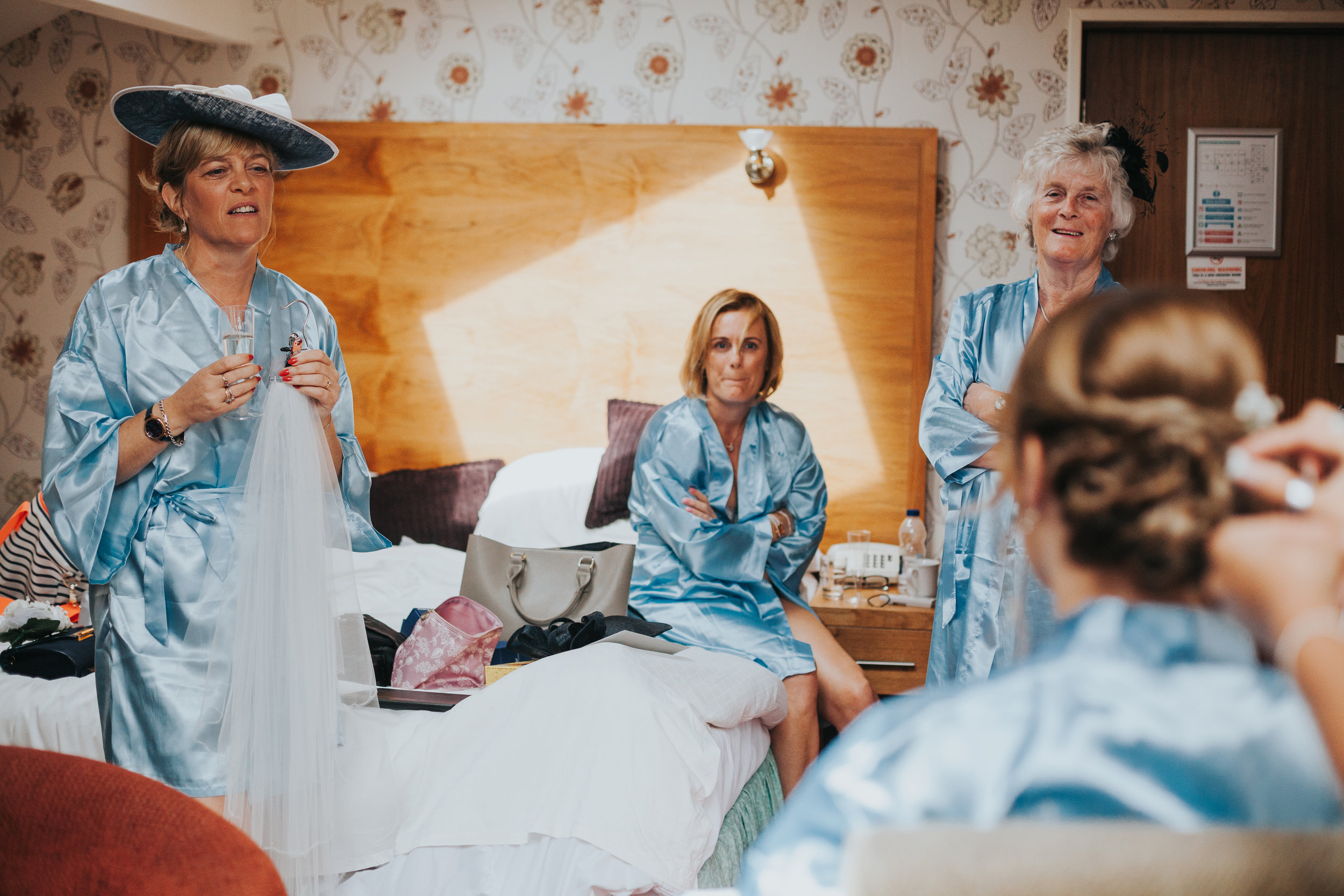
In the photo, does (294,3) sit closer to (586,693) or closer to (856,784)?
(586,693)

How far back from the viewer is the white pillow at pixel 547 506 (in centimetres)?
296

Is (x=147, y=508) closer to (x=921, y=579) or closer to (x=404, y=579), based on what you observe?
(x=404, y=579)

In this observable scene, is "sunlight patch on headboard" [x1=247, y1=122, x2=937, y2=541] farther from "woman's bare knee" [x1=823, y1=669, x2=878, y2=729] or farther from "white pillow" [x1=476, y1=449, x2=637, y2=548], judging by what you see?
"woman's bare knee" [x1=823, y1=669, x2=878, y2=729]

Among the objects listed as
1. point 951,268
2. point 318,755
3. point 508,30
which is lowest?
point 318,755

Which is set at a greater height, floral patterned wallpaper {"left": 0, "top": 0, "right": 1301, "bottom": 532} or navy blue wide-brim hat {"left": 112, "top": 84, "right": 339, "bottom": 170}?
floral patterned wallpaper {"left": 0, "top": 0, "right": 1301, "bottom": 532}

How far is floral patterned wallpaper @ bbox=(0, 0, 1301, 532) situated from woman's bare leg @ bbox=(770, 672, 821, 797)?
48.2 inches

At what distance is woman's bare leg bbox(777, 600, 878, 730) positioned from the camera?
2406mm

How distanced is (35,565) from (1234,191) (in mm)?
3602

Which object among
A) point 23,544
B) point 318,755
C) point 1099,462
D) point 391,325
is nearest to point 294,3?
point 391,325

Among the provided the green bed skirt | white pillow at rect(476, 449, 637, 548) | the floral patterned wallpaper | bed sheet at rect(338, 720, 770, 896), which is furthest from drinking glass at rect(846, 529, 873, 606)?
bed sheet at rect(338, 720, 770, 896)

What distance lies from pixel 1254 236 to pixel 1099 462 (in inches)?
121

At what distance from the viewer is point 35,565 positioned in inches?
100

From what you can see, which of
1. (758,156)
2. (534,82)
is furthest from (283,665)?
(534,82)

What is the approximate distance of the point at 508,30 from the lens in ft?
11.3
